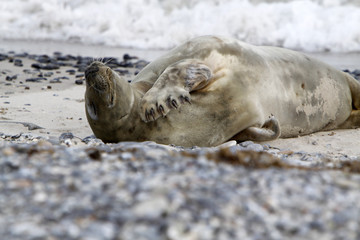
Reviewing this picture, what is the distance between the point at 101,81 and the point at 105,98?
16 cm

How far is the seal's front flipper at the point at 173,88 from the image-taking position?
427cm

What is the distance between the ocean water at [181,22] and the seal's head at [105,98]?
29.3ft

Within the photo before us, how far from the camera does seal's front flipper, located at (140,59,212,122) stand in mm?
4270

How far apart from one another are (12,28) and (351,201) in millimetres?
13765

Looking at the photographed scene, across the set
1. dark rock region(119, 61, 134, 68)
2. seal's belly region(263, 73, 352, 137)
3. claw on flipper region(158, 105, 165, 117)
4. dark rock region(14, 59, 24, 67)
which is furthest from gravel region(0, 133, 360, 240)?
dark rock region(119, 61, 134, 68)

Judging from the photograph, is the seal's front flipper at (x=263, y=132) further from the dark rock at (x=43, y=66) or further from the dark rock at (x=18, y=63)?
the dark rock at (x=18, y=63)

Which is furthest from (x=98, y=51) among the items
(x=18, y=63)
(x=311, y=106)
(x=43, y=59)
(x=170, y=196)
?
(x=170, y=196)

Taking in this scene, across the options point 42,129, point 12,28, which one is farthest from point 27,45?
point 42,129

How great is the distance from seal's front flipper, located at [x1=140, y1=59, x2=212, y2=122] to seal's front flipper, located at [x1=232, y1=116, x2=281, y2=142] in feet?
1.77

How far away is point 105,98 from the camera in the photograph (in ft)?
13.8

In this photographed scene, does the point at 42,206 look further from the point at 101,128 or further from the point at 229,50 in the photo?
the point at 229,50

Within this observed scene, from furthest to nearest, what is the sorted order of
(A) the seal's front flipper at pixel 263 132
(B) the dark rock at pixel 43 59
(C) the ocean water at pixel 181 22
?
1. (C) the ocean water at pixel 181 22
2. (B) the dark rock at pixel 43 59
3. (A) the seal's front flipper at pixel 263 132

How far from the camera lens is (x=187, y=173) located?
2395mm

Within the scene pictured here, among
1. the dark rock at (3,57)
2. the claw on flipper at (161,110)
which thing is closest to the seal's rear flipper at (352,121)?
the claw on flipper at (161,110)
